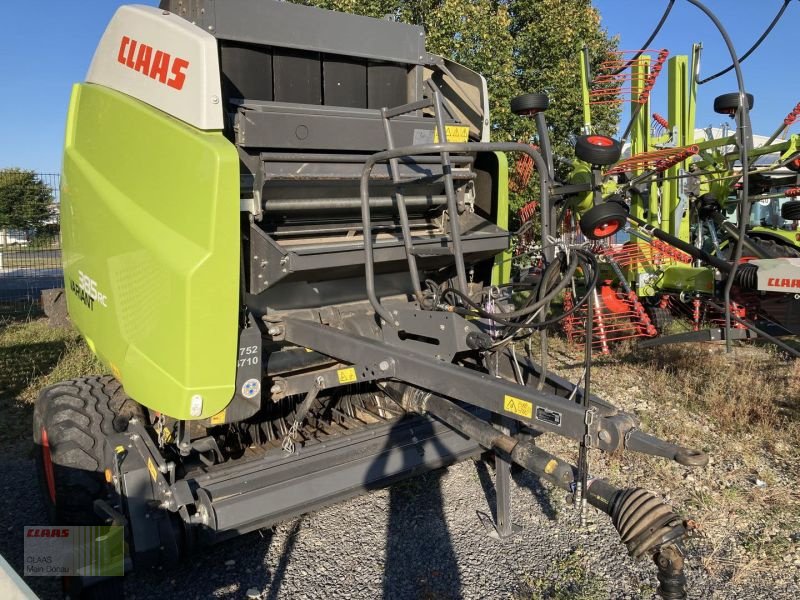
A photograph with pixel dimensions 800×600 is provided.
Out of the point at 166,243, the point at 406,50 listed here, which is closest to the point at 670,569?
the point at 166,243

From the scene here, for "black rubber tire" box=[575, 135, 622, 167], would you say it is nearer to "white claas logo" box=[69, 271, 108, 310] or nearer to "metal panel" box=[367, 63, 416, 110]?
"metal panel" box=[367, 63, 416, 110]

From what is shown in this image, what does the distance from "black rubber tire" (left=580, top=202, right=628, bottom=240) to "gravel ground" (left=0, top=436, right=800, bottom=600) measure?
1.55m

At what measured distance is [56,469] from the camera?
9.47 ft

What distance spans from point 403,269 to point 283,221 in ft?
2.67

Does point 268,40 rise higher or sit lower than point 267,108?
higher

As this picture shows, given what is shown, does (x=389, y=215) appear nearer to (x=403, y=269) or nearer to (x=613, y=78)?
(x=403, y=269)

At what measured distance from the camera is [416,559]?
303cm

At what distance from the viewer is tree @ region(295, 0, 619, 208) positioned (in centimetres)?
1041

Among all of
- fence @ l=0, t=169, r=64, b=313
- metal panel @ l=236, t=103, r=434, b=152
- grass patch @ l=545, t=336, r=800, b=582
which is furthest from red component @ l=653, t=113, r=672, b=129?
fence @ l=0, t=169, r=64, b=313

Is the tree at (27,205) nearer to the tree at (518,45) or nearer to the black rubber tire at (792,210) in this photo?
the tree at (518,45)

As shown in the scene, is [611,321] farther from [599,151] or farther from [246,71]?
[246,71]

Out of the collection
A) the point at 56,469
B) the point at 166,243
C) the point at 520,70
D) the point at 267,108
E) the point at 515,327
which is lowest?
the point at 56,469

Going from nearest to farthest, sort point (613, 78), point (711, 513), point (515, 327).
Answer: point (515, 327) → point (711, 513) → point (613, 78)

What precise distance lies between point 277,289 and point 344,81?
1172 mm
